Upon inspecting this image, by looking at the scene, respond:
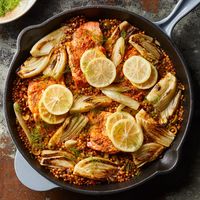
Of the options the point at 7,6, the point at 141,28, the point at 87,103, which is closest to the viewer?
the point at 87,103

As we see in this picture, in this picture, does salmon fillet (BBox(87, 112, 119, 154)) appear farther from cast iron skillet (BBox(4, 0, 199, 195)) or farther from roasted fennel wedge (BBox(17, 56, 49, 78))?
roasted fennel wedge (BBox(17, 56, 49, 78))

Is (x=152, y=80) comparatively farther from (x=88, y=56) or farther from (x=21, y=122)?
(x=21, y=122)

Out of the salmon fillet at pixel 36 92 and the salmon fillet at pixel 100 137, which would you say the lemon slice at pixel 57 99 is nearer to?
the salmon fillet at pixel 36 92

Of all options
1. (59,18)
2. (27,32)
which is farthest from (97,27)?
(27,32)

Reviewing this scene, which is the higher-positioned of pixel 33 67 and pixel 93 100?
pixel 33 67

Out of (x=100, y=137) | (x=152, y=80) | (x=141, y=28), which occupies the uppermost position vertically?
(x=141, y=28)

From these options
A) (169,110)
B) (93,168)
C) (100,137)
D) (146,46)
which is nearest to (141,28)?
(146,46)

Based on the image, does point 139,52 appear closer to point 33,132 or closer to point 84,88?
point 84,88

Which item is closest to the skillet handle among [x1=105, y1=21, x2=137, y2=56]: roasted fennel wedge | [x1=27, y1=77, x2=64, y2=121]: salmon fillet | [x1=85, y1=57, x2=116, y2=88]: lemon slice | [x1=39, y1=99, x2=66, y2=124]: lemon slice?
[x1=105, y1=21, x2=137, y2=56]: roasted fennel wedge
